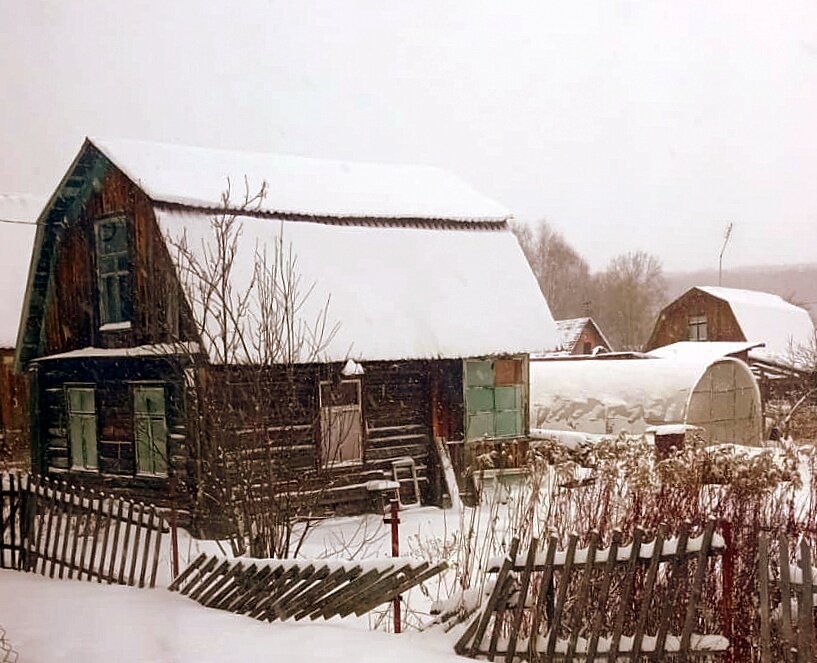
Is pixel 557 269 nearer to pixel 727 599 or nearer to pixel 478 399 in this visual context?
pixel 727 599

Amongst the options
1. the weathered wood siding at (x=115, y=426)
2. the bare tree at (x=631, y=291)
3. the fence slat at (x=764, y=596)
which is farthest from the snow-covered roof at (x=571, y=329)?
the weathered wood siding at (x=115, y=426)

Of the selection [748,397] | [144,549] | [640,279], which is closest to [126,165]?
[144,549]

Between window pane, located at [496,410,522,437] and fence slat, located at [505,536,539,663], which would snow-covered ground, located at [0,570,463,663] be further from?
window pane, located at [496,410,522,437]

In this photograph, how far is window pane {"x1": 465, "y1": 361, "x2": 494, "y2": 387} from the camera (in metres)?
7.45

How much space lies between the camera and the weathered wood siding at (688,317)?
4.18m

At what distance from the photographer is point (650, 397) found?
5078 mm

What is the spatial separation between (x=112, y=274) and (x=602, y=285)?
Result: 2891 mm

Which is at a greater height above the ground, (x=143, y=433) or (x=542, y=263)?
(x=542, y=263)

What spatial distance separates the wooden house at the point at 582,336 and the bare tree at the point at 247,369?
165cm

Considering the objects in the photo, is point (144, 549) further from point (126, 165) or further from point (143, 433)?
point (126, 165)

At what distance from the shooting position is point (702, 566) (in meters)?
3.30

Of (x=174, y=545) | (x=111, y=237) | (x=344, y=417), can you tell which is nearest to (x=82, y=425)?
(x=174, y=545)

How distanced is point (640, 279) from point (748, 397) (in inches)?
42.0

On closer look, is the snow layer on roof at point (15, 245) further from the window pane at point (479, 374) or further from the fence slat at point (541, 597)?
the window pane at point (479, 374)
